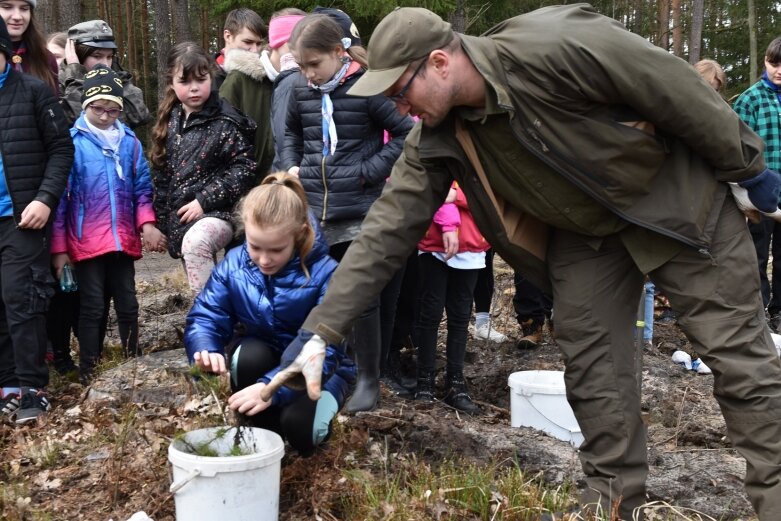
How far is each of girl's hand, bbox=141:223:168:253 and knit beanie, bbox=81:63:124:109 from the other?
0.78 m

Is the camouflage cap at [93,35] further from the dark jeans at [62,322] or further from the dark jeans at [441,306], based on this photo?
the dark jeans at [441,306]

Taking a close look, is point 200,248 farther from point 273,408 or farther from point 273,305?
point 273,408

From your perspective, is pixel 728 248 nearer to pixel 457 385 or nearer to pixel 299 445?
pixel 299 445

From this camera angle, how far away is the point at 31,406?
4.48 metres

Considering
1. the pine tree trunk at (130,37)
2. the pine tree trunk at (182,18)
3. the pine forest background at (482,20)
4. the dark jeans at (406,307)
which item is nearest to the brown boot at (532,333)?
the dark jeans at (406,307)

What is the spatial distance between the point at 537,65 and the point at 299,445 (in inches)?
71.1

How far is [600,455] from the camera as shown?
3.12m

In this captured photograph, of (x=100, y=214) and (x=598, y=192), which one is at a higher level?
(x=598, y=192)

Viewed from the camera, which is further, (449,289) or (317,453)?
(449,289)

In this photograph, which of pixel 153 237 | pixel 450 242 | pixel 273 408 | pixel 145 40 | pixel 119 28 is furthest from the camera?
pixel 145 40

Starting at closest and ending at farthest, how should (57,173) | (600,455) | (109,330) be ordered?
(600,455)
(57,173)
(109,330)

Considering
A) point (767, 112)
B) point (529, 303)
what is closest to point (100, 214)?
point (529, 303)

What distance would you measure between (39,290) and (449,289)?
240cm

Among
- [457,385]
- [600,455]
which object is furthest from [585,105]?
[457,385]
